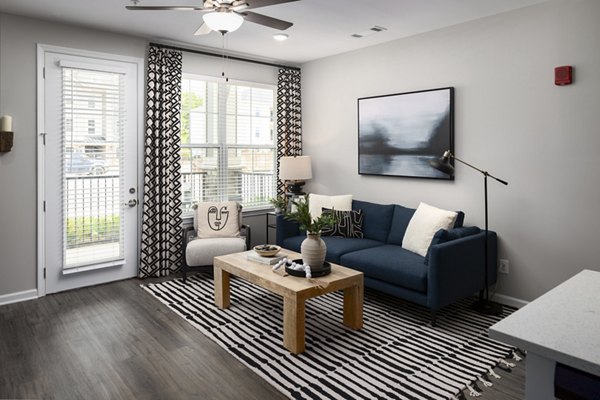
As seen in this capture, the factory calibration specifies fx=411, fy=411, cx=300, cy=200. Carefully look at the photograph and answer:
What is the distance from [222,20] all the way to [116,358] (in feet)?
7.67

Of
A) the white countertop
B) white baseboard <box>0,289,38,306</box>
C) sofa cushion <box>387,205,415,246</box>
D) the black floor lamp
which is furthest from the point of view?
sofa cushion <box>387,205,415,246</box>

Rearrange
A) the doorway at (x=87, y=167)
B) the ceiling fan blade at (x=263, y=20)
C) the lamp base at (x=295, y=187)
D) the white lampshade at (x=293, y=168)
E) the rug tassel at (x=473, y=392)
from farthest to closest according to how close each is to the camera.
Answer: the lamp base at (x=295, y=187), the white lampshade at (x=293, y=168), the doorway at (x=87, y=167), the ceiling fan blade at (x=263, y=20), the rug tassel at (x=473, y=392)

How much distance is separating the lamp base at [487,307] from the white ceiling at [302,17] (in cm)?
259

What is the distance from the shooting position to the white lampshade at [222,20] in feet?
8.18

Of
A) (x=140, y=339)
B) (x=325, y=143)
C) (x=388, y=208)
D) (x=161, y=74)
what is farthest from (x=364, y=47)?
(x=140, y=339)

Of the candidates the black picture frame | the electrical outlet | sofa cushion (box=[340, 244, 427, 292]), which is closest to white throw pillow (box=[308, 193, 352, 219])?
the black picture frame

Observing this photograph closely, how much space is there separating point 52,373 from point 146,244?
2070 millimetres

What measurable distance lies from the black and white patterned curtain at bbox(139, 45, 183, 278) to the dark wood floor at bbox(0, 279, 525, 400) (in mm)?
909

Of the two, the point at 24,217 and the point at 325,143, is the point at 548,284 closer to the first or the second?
the point at 325,143

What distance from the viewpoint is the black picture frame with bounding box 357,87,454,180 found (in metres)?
4.15

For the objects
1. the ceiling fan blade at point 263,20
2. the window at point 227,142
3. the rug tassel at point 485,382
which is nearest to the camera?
the rug tassel at point 485,382

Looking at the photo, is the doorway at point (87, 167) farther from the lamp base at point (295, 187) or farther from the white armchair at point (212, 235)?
the lamp base at point (295, 187)

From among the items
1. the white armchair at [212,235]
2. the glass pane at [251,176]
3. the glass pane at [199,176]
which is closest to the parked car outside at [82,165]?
the glass pane at [199,176]

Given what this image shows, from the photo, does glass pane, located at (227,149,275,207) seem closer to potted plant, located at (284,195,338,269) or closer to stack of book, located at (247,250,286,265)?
stack of book, located at (247,250,286,265)
